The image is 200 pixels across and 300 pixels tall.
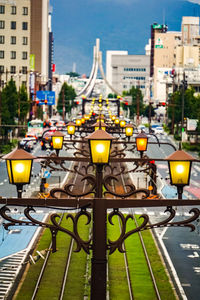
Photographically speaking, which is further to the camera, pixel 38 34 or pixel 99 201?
pixel 38 34

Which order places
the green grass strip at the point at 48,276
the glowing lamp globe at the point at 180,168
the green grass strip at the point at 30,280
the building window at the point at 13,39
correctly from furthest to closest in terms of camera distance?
the building window at the point at 13,39, the green grass strip at the point at 48,276, the green grass strip at the point at 30,280, the glowing lamp globe at the point at 180,168

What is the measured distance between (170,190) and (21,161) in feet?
→ 145

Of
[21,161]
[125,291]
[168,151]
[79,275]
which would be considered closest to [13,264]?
[79,275]

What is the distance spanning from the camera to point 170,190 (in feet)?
178

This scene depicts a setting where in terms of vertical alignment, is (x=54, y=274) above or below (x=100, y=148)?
below

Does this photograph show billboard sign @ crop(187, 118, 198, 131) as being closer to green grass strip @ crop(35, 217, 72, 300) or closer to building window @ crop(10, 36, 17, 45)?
building window @ crop(10, 36, 17, 45)

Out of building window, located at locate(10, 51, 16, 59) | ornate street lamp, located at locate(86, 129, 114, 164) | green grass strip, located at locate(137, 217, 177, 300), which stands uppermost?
building window, located at locate(10, 51, 16, 59)

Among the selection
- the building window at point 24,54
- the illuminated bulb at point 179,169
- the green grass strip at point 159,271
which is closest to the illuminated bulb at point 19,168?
the illuminated bulb at point 179,169

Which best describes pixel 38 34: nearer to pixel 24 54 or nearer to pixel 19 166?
pixel 24 54

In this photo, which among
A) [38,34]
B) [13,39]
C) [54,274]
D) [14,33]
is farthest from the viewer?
[38,34]

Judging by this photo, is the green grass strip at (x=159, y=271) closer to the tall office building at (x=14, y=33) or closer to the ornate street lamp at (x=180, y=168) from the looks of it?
the ornate street lamp at (x=180, y=168)

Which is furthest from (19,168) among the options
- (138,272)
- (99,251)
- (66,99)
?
(66,99)

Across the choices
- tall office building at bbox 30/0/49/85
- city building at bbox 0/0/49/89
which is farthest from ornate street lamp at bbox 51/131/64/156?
tall office building at bbox 30/0/49/85

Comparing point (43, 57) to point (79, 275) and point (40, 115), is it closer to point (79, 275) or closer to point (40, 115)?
point (40, 115)
